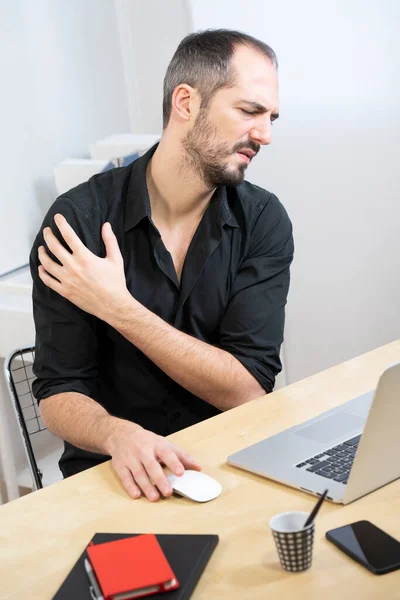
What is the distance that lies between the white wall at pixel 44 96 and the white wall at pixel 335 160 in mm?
Answer: 387

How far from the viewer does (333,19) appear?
2.77m

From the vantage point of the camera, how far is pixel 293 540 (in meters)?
1.01

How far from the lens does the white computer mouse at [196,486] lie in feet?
4.09

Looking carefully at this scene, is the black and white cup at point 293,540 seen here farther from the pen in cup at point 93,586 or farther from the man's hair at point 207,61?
the man's hair at point 207,61

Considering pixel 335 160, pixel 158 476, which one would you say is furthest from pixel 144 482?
pixel 335 160

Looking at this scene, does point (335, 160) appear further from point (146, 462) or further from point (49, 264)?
point (146, 462)

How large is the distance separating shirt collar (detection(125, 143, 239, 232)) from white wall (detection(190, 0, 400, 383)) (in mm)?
1082

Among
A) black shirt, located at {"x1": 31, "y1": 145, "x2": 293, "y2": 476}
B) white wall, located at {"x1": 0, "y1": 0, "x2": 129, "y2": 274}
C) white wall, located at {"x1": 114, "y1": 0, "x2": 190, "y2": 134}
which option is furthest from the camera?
white wall, located at {"x1": 114, "y1": 0, "x2": 190, "y2": 134}

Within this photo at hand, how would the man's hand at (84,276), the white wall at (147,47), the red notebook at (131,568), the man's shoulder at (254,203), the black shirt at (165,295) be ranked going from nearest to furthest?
the red notebook at (131,568) < the man's hand at (84,276) < the black shirt at (165,295) < the man's shoulder at (254,203) < the white wall at (147,47)

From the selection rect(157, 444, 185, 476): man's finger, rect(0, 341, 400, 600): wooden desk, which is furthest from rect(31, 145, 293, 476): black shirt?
rect(157, 444, 185, 476): man's finger

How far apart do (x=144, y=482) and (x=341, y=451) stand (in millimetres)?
308

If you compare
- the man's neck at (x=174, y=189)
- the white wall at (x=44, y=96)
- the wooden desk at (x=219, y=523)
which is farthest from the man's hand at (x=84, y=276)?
the white wall at (x=44, y=96)

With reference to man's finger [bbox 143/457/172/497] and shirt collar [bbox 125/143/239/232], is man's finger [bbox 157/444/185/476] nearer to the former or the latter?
man's finger [bbox 143/457/172/497]

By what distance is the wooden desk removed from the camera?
1.03 metres
